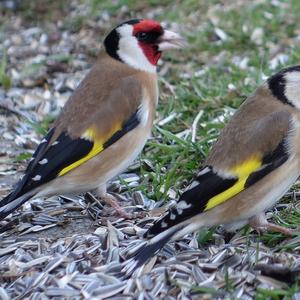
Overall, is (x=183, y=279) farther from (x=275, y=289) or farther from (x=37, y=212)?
(x=37, y=212)

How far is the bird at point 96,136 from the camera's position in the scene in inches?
166

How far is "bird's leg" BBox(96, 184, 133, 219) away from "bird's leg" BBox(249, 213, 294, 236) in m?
0.77

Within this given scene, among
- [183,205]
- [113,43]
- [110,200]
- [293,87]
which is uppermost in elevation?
[113,43]

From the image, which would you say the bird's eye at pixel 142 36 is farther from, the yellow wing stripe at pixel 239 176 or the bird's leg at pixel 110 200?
the yellow wing stripe at pixel 239 176

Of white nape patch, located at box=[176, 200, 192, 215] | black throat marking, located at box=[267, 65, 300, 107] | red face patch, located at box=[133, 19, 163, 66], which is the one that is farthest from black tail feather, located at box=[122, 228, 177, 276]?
red face patch, located at box=[133, 19, 163, 66]

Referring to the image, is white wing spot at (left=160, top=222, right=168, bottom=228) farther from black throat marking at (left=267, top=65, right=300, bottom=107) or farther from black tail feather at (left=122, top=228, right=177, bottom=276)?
black throat marking at (left=267, top=65, right=300, bottom=107)

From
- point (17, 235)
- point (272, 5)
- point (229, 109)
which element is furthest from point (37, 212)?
point (272, 5)

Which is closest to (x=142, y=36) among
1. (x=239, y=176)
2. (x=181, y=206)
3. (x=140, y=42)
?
(x=140, y=42)

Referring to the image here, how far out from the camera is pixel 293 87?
3951 millimetres

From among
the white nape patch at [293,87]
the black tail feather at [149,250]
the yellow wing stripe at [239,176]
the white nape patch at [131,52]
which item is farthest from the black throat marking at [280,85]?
the white nape patch at [131,52]

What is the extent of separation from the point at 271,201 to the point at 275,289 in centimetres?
51

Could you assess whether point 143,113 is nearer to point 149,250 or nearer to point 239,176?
point 239,176

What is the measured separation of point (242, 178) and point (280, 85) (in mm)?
561

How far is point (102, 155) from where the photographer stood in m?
4.38
